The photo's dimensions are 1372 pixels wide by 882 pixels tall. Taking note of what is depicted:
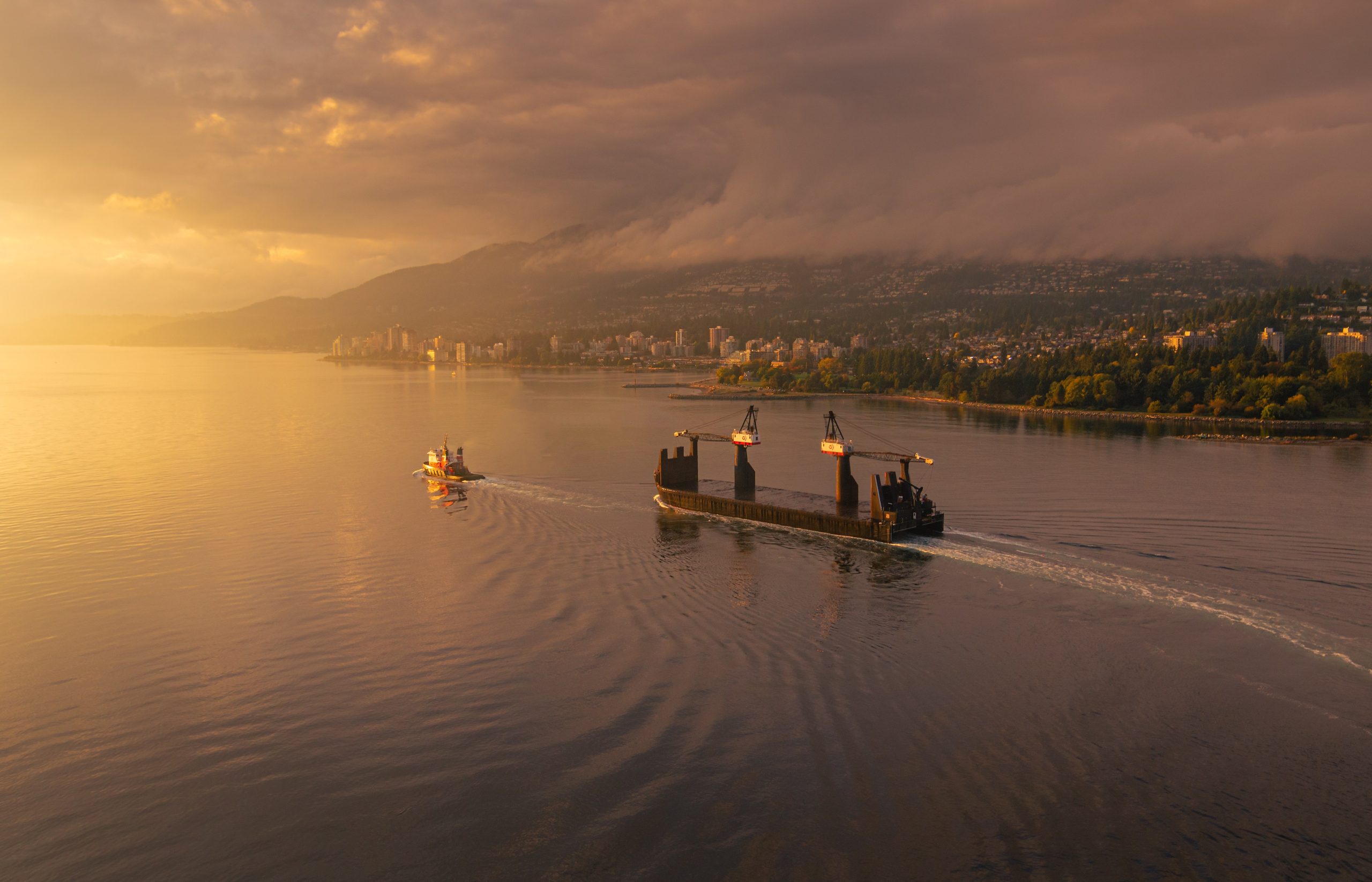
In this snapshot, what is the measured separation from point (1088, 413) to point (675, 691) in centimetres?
7195

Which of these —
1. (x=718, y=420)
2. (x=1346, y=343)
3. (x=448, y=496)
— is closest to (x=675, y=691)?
(x=448, y=496)

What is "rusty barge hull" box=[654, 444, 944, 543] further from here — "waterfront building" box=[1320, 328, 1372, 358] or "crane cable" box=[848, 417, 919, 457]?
"waterfront building" box=[1320, 328, 1372, 358]

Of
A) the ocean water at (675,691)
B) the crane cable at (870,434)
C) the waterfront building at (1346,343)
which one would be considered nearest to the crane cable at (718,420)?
the crane cable at (870,434)

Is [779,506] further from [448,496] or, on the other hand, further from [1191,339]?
[1191,339]

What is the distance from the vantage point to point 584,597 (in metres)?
21.1

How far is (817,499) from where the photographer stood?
33.2 metres

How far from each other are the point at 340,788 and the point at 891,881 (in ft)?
25.7

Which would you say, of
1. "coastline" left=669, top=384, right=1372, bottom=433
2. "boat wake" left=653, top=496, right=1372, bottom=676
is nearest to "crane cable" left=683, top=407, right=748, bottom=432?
"coastline" left=669, top=384, right=1372, bottom=433

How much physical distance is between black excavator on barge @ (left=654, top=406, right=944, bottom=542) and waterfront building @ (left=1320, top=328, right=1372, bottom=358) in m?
101

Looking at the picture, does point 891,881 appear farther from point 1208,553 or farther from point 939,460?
point 939,460

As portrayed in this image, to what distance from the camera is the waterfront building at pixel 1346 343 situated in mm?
104438

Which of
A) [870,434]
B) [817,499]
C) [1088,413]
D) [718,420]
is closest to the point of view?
[817,499]

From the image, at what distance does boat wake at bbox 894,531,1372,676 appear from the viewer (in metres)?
17.6

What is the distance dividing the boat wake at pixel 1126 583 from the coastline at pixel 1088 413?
50574mm
